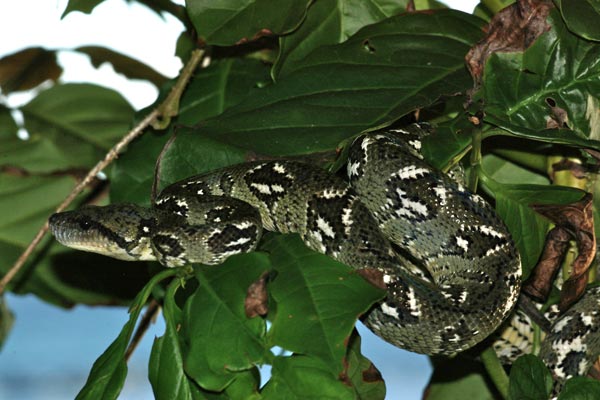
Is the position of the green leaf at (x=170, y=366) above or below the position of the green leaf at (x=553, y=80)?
Result: below

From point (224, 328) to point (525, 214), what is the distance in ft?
2.45

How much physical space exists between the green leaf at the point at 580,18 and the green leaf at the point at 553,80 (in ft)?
0.24

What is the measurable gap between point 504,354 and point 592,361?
0.27 m

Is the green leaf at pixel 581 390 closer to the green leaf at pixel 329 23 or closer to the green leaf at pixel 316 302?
the green leaf at pixel 316 302

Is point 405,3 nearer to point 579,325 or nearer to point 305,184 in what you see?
point 305,184

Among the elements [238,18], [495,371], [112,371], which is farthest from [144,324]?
[495,371]

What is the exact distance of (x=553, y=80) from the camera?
190 cm

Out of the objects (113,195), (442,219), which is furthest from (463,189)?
(113,195)

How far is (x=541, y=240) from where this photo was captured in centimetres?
177

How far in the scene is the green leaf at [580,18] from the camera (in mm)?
1795

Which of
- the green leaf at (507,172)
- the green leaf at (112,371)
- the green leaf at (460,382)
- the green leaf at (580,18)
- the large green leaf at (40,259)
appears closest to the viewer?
the green leaf at (112,371)

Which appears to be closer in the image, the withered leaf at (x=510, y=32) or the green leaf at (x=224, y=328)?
the green leaf at (x=224, y=328)

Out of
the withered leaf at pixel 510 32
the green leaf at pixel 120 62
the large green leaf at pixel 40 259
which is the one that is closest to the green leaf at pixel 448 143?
the withered leaf at pixel 510 32

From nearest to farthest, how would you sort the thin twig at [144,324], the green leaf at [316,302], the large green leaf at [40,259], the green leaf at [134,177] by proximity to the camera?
the green leaf at [316,302], the green leaf at [134,177], the thin twig at [144,324], the large green leaf at [40,259]
